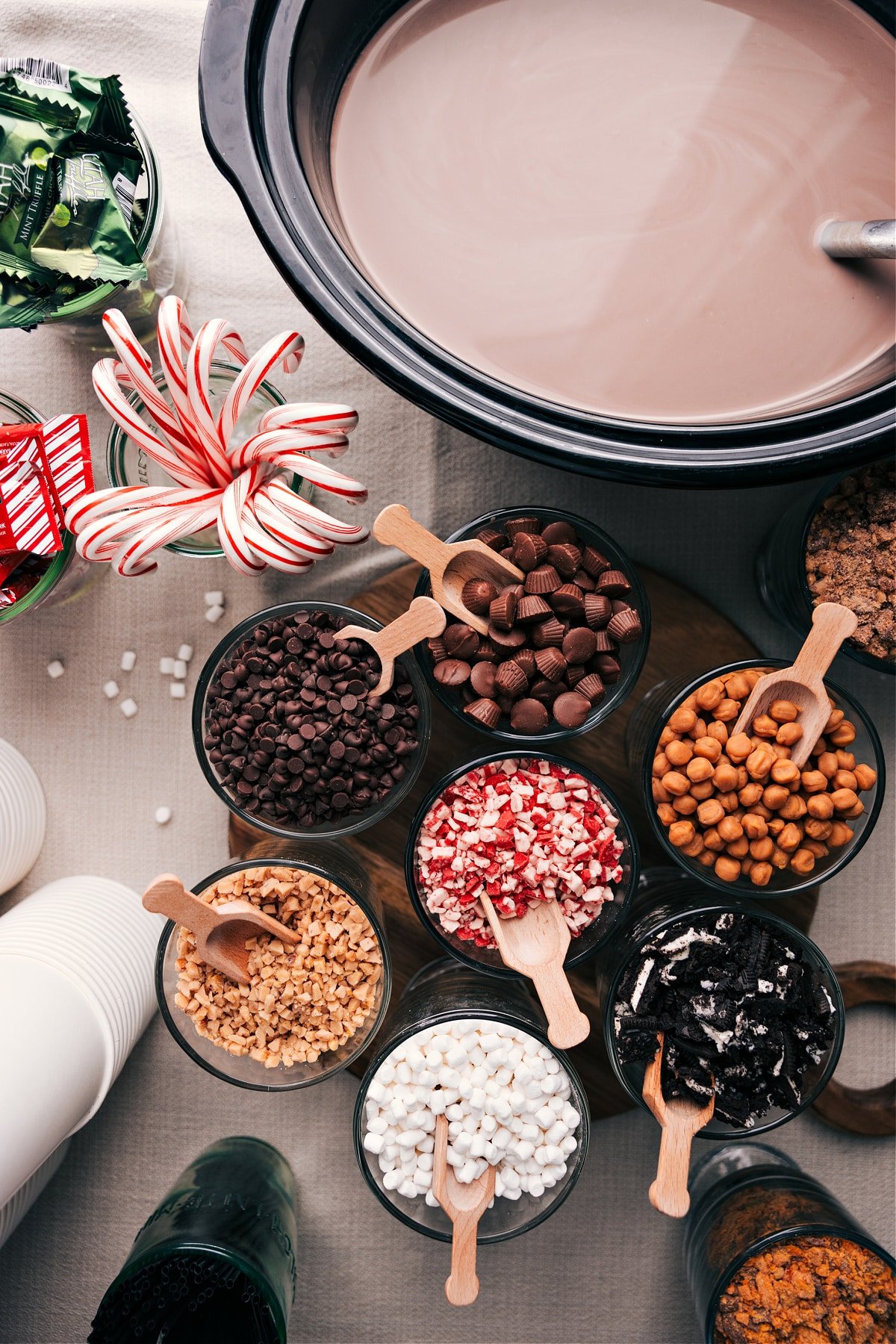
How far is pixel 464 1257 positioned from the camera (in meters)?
1.25

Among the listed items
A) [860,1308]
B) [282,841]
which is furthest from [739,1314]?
[282,841]

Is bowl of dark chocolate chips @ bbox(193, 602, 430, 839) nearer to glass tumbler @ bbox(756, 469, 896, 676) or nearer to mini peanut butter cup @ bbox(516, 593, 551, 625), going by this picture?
mini peanut butter cup @ bbox(516, 593, 551, 625)

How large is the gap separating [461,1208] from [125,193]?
4.80ft

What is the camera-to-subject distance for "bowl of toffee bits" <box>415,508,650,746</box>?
1.25m

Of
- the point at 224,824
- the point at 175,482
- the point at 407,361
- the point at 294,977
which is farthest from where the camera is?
the point at 224,824

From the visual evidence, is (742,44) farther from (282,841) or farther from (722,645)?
(282,841)

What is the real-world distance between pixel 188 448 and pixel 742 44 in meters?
0.91

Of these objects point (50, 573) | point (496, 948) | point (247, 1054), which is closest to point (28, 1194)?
point (247, 1054)

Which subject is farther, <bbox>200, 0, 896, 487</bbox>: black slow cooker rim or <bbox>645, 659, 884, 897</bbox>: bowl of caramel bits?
<bbox>645, 659, 884, 897</bbox>: bowl of caramel bits

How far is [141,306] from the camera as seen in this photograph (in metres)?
→ 1.41

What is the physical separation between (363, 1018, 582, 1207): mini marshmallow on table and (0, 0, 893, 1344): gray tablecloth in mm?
214

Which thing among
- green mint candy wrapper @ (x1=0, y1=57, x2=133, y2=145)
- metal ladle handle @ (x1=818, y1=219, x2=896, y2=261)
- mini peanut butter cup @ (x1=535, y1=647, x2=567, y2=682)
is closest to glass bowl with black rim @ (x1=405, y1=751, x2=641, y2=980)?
mini peanut butter cup @ (x1=535, y1=647, x2=567, y2=682)

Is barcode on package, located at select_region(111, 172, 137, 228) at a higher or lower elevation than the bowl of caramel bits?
higher

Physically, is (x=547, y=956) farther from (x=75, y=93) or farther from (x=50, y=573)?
(x=75, y=93)
